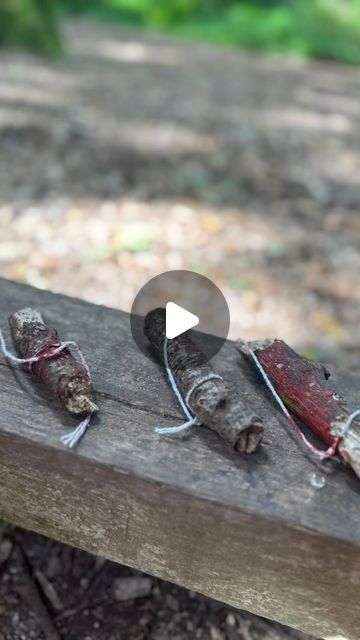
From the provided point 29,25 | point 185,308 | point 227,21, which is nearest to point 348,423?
point 185,308

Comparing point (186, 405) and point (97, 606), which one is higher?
point (186, 405)

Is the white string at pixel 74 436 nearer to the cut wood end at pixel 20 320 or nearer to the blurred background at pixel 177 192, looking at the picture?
the cut wood end at pixel 20 320

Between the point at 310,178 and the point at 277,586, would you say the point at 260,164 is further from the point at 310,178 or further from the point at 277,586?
the point at 277,586

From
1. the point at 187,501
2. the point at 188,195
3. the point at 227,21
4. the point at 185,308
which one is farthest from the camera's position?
the point at 227,21

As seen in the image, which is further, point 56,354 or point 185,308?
point 185,308

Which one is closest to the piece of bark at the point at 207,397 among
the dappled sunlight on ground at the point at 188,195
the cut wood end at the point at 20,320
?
the cut wood end at the point at 20,320

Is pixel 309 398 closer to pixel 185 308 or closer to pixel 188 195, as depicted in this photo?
pixel 185 308

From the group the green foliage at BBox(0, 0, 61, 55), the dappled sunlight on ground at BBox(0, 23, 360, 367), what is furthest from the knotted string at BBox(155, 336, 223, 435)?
the green foliage at BBox(0, 0, 61, 55)
